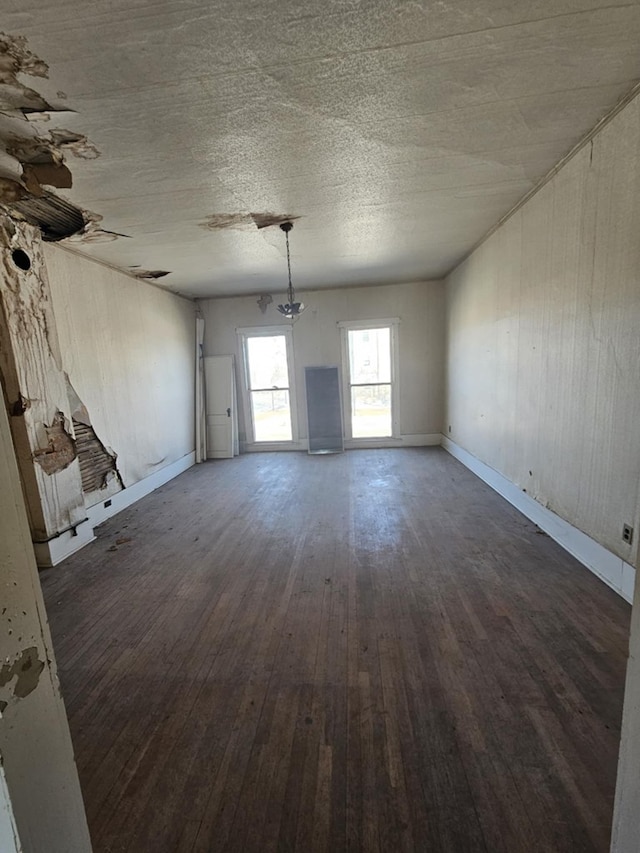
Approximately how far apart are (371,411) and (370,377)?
58cm

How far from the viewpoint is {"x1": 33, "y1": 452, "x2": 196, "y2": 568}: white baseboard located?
9.73ft

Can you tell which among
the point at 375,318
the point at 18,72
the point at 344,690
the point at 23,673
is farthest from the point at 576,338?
the point at 375,318

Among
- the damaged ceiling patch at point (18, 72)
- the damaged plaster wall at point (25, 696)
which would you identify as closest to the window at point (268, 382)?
the damaged ceiling patch at point (18, 72)

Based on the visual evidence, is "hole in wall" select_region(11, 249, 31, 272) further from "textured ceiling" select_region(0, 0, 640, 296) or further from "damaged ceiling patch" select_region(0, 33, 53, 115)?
"damaged ceiling patch" select_region(0, 33, 53, 115)

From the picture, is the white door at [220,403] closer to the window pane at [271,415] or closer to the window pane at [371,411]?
the window pane at [271,415]

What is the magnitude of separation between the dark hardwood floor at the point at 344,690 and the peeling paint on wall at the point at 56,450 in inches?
31.4

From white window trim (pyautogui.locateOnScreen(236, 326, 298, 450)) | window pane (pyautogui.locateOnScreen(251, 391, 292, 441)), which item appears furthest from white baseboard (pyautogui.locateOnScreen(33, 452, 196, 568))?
window pane (pyautogui.locateOnScreen(251, 391, 292, 441))

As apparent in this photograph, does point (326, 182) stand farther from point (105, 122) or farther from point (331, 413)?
point (331, 413)

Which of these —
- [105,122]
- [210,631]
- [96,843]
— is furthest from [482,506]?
[105,122]

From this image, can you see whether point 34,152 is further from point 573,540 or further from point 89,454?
point 573,540

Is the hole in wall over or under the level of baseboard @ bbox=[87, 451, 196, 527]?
over

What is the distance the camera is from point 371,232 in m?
3.69

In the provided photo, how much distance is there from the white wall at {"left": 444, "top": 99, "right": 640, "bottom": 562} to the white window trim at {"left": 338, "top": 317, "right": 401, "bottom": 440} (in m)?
2.14

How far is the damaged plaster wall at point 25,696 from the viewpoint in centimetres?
57
